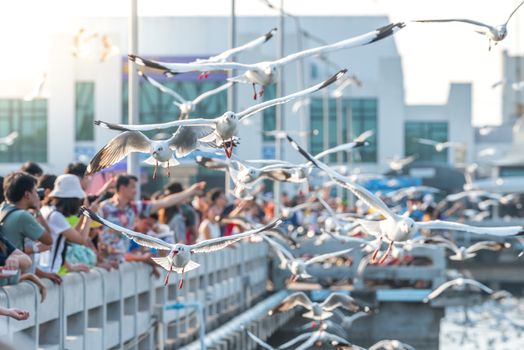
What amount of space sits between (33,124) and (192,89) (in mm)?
6585

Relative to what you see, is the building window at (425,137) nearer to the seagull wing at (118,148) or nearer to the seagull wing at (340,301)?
the seagull wing at (340,301)

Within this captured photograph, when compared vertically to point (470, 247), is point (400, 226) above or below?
above

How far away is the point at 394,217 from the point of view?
49.1 ft

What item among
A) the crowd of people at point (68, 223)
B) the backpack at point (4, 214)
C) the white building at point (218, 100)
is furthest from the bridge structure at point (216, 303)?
the white building at point (218, 100)

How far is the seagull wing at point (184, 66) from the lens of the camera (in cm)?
1366

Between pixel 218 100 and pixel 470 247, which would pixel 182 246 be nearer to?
pixel 470 247

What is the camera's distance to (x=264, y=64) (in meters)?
15.4

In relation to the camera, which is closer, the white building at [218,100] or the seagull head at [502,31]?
the seagull head at [502,31]

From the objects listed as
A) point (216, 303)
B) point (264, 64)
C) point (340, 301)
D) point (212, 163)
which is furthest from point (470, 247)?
point (264, 64)

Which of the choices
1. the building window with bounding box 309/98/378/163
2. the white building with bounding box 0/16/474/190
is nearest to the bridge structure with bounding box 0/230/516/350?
the white building with bounding box 0/16/474/190

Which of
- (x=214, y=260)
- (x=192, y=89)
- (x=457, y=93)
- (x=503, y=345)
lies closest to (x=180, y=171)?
(x=192, y=89)

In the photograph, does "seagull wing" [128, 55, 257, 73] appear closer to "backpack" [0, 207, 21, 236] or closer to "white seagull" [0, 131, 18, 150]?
"backpack" [0, 207, 21, 236]

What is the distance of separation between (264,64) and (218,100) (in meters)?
56.4

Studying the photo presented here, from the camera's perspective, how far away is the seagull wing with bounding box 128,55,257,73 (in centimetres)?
1366
